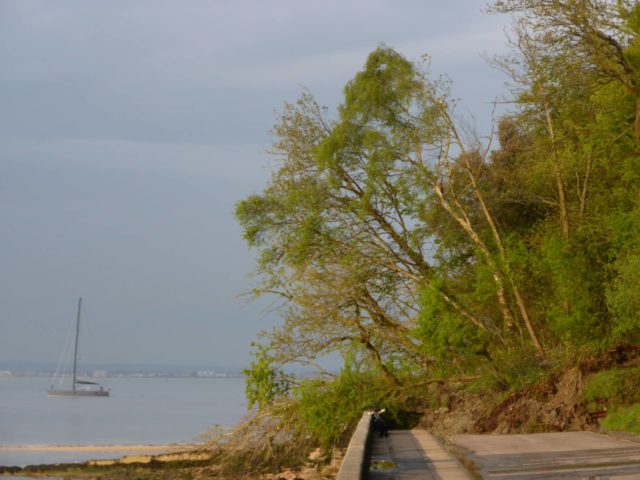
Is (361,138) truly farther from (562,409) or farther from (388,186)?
(562,409)

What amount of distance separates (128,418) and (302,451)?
63847 mm

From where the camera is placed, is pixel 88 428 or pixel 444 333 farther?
pixel 88 428

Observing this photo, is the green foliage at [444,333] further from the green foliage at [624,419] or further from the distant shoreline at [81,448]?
the distant shoreline at [81,448]

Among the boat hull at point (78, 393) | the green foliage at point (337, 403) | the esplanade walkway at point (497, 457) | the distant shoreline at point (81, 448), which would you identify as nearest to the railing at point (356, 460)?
the esplanade walkway at point (497, 457)

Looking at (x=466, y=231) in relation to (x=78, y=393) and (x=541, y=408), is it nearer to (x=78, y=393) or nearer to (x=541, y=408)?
(x=541, y=408)

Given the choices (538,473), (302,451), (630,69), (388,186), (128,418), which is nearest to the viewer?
(538,473)

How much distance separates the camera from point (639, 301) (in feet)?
62.4

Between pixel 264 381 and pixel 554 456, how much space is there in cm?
1158

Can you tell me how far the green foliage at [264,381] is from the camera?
25.4 metres

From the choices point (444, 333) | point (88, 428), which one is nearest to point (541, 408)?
point (444, 333)

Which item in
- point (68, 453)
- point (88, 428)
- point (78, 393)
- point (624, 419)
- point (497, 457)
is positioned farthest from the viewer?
point (78, 393)

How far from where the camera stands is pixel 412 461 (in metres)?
14.3

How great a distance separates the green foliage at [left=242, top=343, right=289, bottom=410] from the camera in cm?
2536

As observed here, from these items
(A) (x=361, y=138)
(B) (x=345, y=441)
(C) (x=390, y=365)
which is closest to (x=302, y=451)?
(B) (x=345, y=441)
